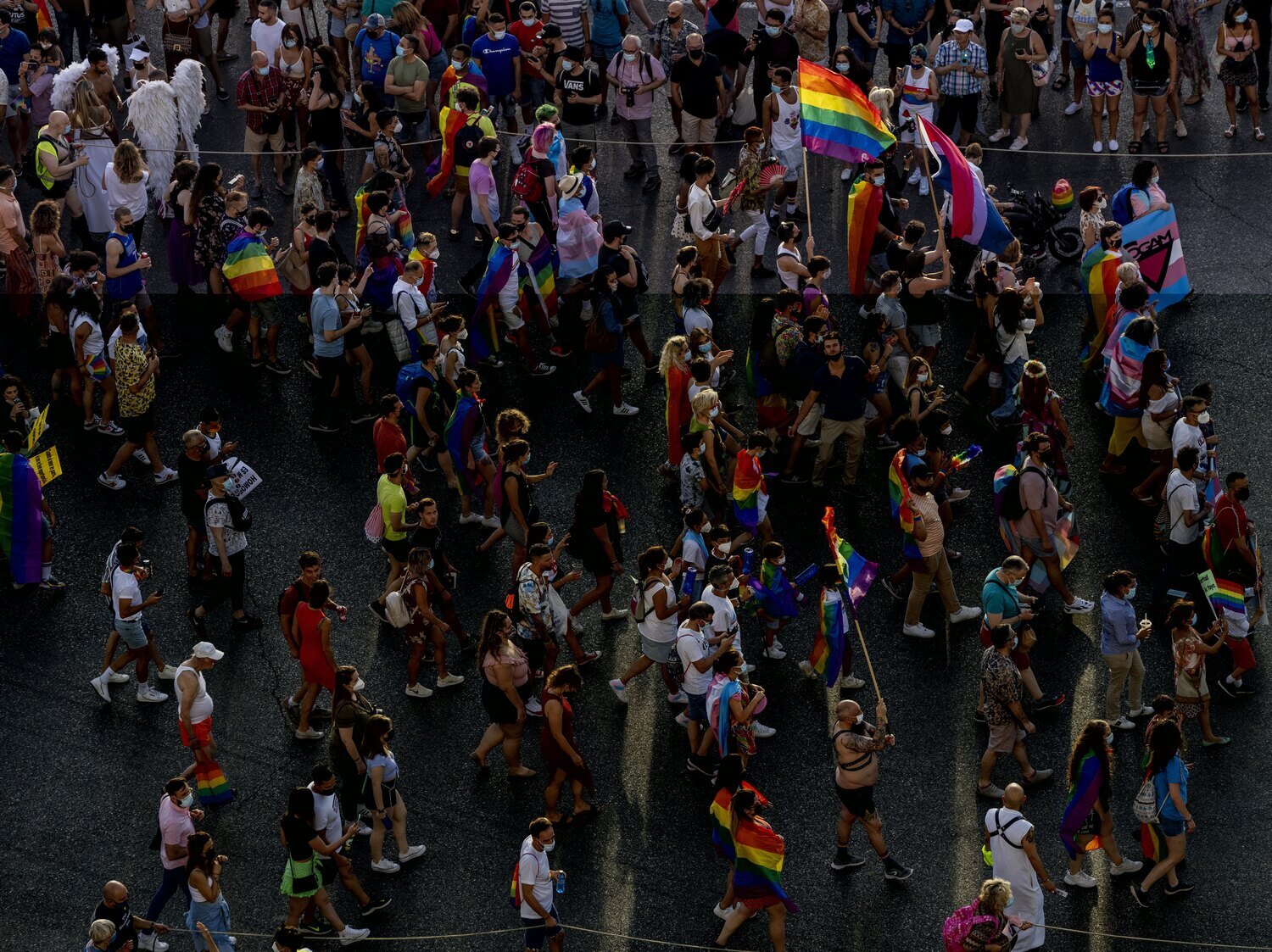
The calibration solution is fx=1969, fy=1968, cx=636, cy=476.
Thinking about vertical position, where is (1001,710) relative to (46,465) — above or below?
below

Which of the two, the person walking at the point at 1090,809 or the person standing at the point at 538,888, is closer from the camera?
the person standing at the point at 538,888

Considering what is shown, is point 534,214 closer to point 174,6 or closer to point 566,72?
point 566,72

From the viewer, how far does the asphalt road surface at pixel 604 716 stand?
13.7 m

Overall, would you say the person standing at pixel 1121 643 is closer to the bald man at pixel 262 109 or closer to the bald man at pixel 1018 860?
the bald man at pixel 1018 860

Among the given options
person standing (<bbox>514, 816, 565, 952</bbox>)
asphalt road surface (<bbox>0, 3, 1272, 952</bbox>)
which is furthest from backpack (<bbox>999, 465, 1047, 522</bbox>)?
person standing (<bbox>514, 816, 565, 952</bbox>)

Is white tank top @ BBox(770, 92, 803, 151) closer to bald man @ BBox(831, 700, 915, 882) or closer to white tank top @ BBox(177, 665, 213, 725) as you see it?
bald man @ BBox(831, 700, 915, 882)

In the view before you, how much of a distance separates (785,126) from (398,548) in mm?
6890

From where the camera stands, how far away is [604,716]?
50.0ft

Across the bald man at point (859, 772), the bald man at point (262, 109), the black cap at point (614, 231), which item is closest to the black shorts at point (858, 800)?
the bald man at point (859, 772)

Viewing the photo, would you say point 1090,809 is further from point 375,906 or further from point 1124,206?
point 1124,206

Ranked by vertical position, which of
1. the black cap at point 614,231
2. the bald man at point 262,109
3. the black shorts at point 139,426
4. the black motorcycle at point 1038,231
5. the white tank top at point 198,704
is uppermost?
the bald man at point 262,109

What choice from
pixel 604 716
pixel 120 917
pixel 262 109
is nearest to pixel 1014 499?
pixel 604 716

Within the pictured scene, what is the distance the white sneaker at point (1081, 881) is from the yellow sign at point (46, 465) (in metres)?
8.69

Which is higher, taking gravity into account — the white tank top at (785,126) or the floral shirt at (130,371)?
the white tank top at (785,126)
